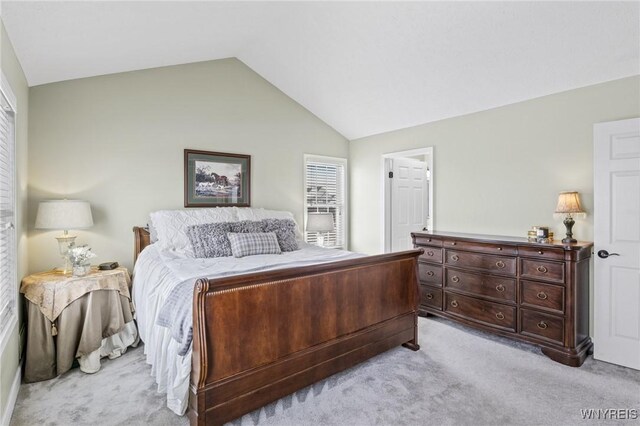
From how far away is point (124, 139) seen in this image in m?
3.53

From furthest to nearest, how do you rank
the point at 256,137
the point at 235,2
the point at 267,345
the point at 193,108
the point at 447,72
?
1. the point at 256,137
2. the point at 193,108
3. the point at 447,72
4. the point at 235,2
5. the point at 267,345

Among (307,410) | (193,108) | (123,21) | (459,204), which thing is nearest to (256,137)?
(193,108)

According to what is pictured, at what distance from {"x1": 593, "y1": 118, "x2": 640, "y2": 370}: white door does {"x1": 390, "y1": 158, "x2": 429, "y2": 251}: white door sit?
8.07 feet

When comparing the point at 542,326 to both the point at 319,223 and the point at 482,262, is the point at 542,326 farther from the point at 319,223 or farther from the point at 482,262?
the point at 319,223

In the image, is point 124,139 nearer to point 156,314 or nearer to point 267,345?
point 156,314

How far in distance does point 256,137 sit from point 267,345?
10.1 feet

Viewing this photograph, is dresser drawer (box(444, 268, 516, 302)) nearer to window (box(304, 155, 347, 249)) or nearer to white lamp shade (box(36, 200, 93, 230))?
window (box(304, 155, 347, 249))

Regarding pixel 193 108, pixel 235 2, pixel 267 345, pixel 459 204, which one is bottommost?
pixel 267 345

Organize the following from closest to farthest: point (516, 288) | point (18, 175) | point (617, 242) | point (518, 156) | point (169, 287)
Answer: point (169, 287) → point (18, 175) → point (617, 242) → point (516, 288) → point (518, 156)

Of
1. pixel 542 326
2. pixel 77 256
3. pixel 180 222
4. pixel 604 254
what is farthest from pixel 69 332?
pixel 604 254

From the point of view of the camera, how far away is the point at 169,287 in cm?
226

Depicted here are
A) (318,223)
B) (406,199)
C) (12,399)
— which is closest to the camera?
(12,399)

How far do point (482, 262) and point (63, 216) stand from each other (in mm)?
3832

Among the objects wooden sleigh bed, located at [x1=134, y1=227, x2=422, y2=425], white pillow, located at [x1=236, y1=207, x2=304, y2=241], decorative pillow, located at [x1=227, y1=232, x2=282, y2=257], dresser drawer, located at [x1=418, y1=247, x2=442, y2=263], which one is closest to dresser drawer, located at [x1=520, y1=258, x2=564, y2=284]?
dresser drawer, located at [x1=418, y1=247, x2=442, y2=263]
